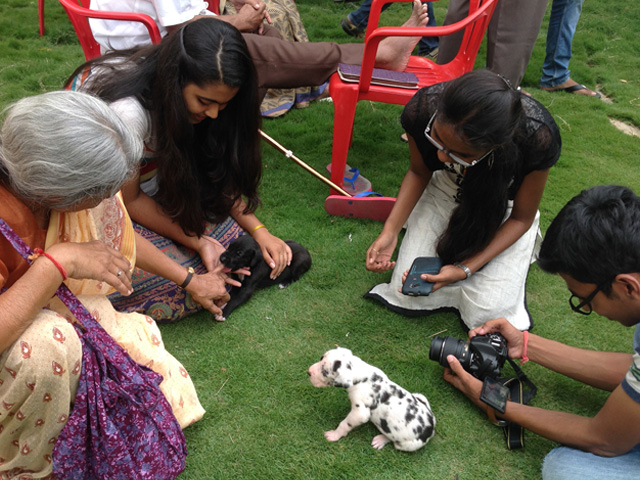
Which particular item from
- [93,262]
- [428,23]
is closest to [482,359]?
[93,262]

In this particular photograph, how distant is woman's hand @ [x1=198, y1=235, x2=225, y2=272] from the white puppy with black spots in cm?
97

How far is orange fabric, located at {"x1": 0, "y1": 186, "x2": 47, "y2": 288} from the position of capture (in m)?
1.70

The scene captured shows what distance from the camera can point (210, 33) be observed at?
222 cm

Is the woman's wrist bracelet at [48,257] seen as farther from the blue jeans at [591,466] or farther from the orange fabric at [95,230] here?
the blue jeans at [591,466]

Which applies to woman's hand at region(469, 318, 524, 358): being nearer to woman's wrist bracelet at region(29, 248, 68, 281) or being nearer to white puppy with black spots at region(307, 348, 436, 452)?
white puppy with black spots at region(307, 348, 436, 452)

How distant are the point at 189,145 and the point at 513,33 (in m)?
2.97

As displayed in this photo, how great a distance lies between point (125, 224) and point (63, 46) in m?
4.70

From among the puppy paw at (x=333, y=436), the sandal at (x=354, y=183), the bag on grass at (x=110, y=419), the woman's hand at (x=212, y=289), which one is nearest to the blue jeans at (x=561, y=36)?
the sandal at (x=354, y=183)

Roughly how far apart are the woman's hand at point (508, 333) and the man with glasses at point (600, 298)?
1.04 feet

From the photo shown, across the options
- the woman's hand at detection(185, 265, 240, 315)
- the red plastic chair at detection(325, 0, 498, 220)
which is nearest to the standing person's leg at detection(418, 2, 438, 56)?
the red plastic chair at detection(325, 0, 498, 220)

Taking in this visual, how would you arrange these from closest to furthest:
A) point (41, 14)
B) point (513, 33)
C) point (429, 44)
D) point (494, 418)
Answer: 1. point (494, 418)
2. point (513, 33)
3. point (41, 14)
4. point (429, 44)

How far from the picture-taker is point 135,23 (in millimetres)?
3283

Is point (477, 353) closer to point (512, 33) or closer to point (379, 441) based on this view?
point (379, 441)

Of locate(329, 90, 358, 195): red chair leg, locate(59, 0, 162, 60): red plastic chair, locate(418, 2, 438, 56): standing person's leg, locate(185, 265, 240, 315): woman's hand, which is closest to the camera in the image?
locate(185, 265, 240, 315): woman's hand
